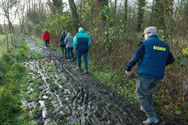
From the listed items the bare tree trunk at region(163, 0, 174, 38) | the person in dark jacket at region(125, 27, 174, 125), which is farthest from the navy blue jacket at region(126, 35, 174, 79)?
the bare tree trunk at region(163, 0, 174, 38)

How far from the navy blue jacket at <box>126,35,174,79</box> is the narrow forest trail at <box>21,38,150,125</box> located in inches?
51.4

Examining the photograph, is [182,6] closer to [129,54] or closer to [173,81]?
[173,81]

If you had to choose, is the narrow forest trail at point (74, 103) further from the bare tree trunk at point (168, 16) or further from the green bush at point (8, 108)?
the bare tree trunk at point (168, 16)

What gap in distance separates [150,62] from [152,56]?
15 centimetres

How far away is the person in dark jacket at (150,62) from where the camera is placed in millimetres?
7066

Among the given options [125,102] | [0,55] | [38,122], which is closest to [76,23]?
[0,55]

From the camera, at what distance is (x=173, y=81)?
8539mm

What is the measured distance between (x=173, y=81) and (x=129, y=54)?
360cm

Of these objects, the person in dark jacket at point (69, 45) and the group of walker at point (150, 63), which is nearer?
the group of walker at point (150, 63)

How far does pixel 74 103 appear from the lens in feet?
29.3

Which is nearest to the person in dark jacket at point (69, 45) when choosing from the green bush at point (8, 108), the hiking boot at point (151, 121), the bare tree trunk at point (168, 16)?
the bare tree trunk at point (168, 16)

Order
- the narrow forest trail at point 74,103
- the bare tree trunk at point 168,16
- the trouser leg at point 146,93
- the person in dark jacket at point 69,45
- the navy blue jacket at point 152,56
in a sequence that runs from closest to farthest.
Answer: the navy blue jacket at point 152,56
the trouser leg at point 146,93
the narrow forest trail at point 74,103
the bare tree trunk at point 168,16
the person in dark jacket at point 69,45

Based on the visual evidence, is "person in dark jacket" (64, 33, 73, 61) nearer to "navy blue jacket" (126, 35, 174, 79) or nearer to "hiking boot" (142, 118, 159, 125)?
"navy blue jacket" (126, 35, 174, 79)

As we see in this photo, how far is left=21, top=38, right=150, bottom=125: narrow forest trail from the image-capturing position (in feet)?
25.0
